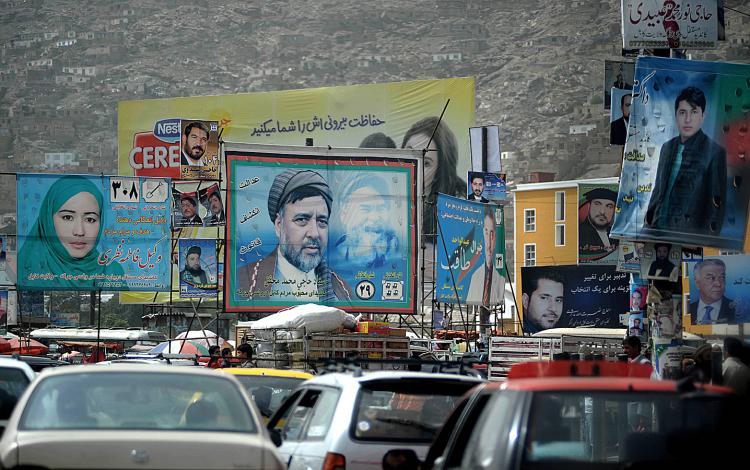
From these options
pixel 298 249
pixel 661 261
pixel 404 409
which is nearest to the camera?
pixel 404 409

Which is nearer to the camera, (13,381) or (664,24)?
(13,381)

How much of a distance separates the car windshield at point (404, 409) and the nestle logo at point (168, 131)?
1912 inches

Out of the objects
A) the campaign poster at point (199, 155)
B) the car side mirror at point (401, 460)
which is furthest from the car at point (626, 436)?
the campaign poster at point (199, 155)

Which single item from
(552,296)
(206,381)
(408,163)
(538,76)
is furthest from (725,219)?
(538,76)

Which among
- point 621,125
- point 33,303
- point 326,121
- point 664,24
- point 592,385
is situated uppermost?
point 326,121

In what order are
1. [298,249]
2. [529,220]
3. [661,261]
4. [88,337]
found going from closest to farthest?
1. [661,261]
2. [298,249]
3. [88,337]
4. [529,220]

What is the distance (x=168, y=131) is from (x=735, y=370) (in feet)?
161

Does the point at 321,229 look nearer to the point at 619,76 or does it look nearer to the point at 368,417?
the point at 619,76

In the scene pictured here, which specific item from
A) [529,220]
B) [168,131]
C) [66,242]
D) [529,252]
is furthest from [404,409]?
[529,220]

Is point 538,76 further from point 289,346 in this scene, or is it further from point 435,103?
point 289,346

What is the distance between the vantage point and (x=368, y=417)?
912cm

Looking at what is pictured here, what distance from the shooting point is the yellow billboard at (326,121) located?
2506 inches

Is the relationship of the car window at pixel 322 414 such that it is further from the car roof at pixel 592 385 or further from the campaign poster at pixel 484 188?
the campaign poster at pixel 484 188

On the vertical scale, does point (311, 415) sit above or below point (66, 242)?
below
